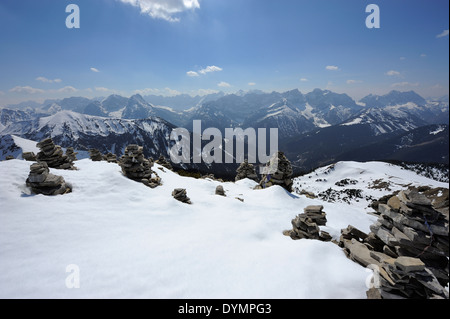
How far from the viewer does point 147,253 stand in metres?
8.61

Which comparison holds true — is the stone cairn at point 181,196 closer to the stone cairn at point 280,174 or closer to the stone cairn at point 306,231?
the stone cairn at point 306,231

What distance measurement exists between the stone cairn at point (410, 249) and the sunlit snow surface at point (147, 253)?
2.74 feet

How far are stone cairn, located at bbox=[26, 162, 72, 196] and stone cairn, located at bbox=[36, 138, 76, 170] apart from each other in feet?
27.2

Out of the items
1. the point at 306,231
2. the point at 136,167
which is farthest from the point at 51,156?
the point at 306,231

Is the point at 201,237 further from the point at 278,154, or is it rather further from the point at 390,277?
the point at 278,154

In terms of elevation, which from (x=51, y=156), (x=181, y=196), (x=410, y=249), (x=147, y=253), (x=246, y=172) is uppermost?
(x=51, y=156)

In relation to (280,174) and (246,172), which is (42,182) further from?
(246,172)

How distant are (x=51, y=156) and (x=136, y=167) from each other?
9913mm

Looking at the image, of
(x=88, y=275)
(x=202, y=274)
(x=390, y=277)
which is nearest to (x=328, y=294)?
(x=390, y=277)

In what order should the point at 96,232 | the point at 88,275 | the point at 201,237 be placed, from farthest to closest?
the point at 201,237 < the point at 96,232 < the point at 88,275

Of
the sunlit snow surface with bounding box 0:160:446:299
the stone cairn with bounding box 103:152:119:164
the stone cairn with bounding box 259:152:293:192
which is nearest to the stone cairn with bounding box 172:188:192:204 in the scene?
the sunlit snow surface with bounding box 0:160:446:299

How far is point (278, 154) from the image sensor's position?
114 ft

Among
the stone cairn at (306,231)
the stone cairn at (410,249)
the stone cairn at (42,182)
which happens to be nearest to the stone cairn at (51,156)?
the stone cairn at (42,182)
